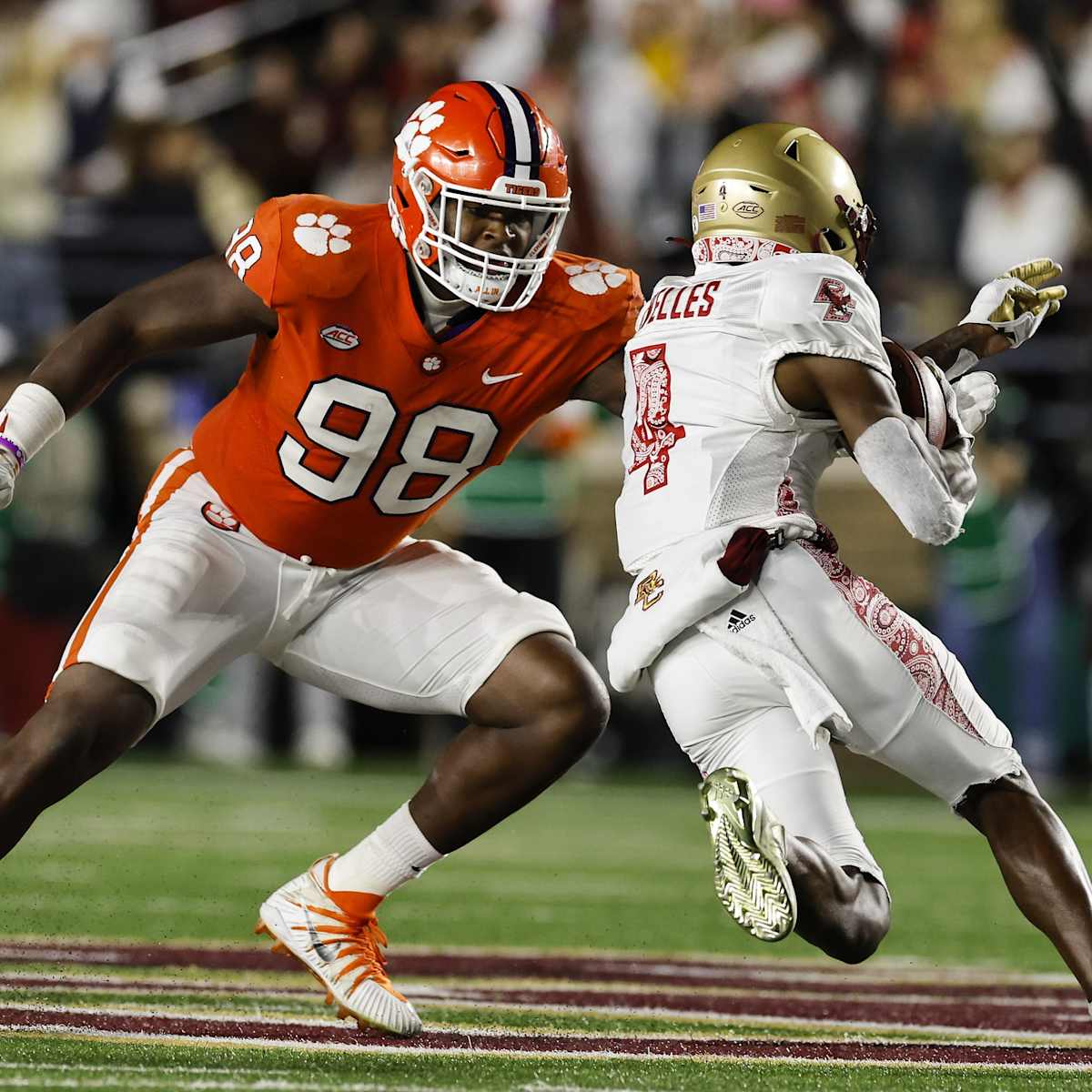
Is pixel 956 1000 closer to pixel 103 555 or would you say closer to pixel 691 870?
pixel 691 870

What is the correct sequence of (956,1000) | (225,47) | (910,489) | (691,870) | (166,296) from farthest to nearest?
(225,47) → (691,870) → (956,1000) → (166,296) → (910,489)

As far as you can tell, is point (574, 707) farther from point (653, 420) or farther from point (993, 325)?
point (993, 325)

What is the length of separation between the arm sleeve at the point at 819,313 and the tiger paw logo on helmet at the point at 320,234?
82 centimetres

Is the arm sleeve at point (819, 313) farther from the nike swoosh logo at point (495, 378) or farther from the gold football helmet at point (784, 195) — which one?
the nike swoosh logo at point (495, 378)

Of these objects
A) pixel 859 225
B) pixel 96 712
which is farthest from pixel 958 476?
pixel 96 712

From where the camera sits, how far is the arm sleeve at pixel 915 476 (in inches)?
119

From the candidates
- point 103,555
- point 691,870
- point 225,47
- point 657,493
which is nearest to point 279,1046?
point 657,493

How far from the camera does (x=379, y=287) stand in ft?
11.8

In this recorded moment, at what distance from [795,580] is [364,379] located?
0.92 meters

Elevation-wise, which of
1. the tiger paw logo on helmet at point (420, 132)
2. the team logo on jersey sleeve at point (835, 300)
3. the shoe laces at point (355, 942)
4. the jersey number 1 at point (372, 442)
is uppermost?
the tiger paw logo on helmet at point (420, 132)

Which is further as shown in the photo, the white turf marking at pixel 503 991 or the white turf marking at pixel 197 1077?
the white turf marking at pixel 503 991

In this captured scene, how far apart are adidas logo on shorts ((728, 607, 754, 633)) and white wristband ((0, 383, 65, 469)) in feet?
3.83

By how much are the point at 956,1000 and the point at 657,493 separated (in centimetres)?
145

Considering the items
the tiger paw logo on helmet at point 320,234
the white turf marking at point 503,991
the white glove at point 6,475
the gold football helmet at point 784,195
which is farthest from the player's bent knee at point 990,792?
the white glove at point 6,475
